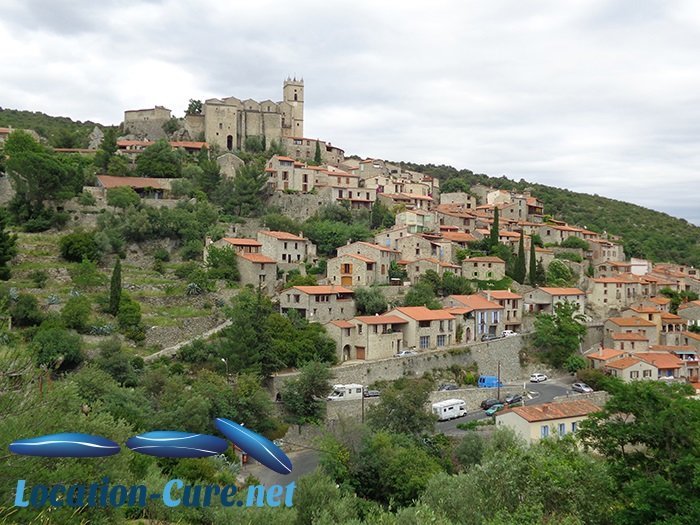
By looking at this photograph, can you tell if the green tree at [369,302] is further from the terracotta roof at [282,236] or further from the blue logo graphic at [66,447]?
the blue logo graphic at [66,447]

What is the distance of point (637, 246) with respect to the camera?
8019cm

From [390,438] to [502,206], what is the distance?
4684 cm

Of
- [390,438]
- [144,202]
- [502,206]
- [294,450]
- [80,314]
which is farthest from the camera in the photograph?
[502,206]

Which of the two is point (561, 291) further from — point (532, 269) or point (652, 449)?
point (652, 449)

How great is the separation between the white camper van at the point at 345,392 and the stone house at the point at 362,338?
3482 mm

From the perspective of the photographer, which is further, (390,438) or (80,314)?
(80,314)

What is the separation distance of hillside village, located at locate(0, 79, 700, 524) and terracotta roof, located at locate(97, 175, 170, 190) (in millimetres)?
255

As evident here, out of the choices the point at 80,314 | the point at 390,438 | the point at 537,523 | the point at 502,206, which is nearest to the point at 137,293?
the point at 80,314

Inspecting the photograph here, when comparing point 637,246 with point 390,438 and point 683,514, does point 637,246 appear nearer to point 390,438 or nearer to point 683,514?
point 390,438

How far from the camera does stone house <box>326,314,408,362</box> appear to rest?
1619 inches

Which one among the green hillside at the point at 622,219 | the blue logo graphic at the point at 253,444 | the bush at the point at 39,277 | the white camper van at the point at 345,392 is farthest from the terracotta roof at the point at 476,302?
the blue logo graphic at the point at 253,444

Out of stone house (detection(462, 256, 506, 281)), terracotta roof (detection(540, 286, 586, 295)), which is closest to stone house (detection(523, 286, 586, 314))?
terracotta roof (detection(540, 286, 586, 295))

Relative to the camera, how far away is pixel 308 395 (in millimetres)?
35750

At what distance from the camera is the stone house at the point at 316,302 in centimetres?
4259
